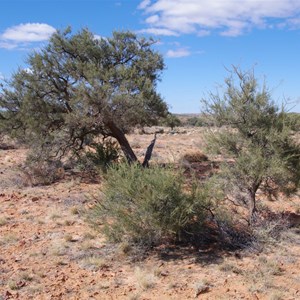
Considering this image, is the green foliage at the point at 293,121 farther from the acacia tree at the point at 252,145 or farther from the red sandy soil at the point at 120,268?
the red sandy soil at the point at 120,268

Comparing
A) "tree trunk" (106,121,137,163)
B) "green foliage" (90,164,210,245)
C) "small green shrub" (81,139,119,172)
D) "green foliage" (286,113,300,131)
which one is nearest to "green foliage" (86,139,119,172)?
"small green shrub" (81,139,119,172)

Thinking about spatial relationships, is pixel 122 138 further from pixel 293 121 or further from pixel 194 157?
pixel 293 121

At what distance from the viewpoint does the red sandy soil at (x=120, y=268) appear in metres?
6.23

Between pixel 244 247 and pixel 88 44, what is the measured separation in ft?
34.7

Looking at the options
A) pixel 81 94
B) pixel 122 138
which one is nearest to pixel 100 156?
pixel 122 138

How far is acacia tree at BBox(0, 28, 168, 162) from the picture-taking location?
557 inches

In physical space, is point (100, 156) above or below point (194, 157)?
above

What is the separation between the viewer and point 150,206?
7633 millimetres

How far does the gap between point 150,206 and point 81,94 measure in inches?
285

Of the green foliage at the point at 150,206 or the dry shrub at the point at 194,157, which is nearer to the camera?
the green foliage at the point at 150,206

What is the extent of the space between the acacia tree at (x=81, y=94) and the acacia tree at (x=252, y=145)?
5.11 meters

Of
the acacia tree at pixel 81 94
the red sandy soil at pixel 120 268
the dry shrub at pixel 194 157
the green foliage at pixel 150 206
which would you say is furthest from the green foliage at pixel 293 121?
the dry shrub at pixel 194 157

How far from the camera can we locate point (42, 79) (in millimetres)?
15547

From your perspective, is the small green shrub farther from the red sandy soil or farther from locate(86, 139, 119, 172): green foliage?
the red sandy soil
